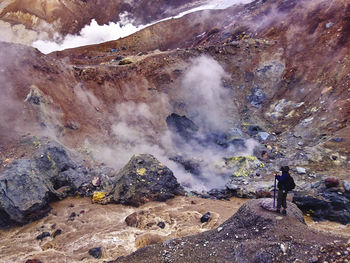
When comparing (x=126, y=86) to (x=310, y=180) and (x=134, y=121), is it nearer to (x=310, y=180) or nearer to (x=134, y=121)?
(x=134, y=121)

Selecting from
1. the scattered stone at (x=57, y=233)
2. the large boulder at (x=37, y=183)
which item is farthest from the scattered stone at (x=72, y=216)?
the large boulder at (x=37, y=183)

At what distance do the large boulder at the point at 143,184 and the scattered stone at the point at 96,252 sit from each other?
3362 mm

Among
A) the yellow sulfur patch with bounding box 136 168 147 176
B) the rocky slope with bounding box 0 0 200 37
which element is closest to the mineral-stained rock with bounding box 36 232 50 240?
the yellow sulfur patch with bounding box 136 168 147 176

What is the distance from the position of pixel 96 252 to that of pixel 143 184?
411 cm

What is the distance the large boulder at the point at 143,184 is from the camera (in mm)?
12156

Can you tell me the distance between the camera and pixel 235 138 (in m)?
16.1

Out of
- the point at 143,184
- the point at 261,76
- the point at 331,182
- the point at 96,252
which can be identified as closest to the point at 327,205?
the point at 331,182

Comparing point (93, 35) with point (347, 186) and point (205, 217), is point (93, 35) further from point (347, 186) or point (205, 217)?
point (347, 186)

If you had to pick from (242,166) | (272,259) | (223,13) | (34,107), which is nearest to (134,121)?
(34,107)

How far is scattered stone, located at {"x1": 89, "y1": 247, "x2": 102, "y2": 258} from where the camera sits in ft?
28.1

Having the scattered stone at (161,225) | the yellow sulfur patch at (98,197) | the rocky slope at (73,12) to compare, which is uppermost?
the rocky slope at (73,12)

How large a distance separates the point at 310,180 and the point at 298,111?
20.8 feet

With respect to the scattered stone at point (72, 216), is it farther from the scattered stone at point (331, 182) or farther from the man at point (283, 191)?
the scattered stone at point (331, 182)

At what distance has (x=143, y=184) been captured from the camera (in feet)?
40.7
